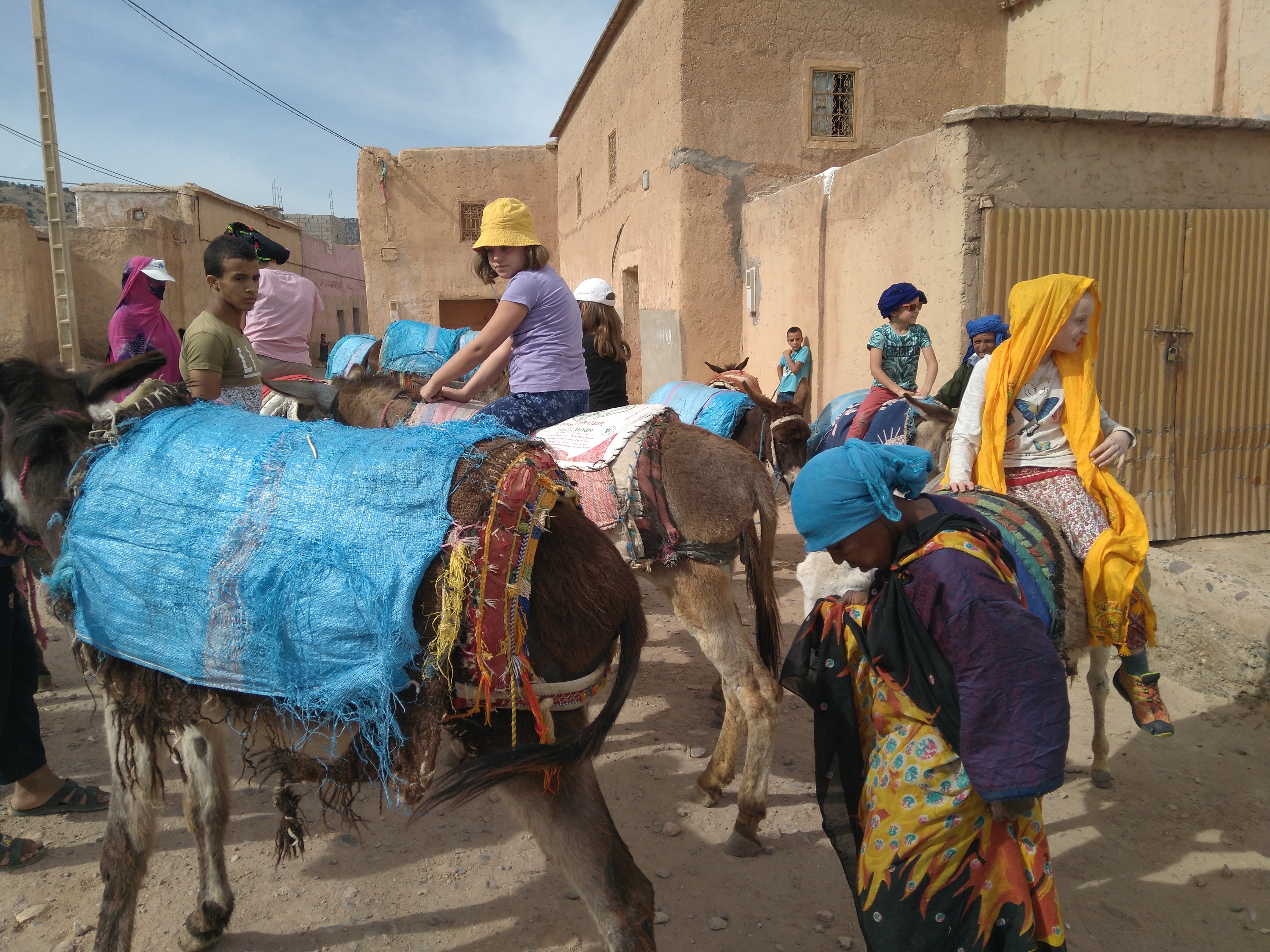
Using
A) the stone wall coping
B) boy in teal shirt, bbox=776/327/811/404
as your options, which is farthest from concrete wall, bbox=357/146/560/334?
the stone wall coping

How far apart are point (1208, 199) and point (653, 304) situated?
22.6 feet

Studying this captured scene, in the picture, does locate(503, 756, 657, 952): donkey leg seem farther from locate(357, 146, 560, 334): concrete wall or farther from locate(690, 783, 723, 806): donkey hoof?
locate(357, 146, 560, 334): concrete wall

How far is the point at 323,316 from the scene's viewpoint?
29891mm

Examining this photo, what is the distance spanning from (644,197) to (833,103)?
2924mm

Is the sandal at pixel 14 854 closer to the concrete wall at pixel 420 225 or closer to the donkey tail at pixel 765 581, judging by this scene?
the donkey tail at pixel 765 581

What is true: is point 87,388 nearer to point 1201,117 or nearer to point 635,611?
point 635,611

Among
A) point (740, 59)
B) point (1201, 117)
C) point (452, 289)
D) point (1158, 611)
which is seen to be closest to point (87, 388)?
point (1158, 611)

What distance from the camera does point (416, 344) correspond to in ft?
22.2

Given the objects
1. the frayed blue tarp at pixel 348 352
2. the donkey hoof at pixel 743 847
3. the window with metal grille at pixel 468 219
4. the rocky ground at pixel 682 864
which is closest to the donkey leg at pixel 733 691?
the donkey hoof at pixel 743 847

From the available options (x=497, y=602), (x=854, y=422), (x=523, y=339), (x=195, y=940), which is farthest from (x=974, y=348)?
(x=195, y=940)

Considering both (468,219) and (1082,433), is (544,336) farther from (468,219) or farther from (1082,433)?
(468,219)

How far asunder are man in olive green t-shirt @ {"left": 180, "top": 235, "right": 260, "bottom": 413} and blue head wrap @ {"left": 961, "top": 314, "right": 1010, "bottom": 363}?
4.37 metres

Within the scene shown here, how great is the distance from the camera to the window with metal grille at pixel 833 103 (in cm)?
1003

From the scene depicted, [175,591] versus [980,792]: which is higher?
[175,591]
